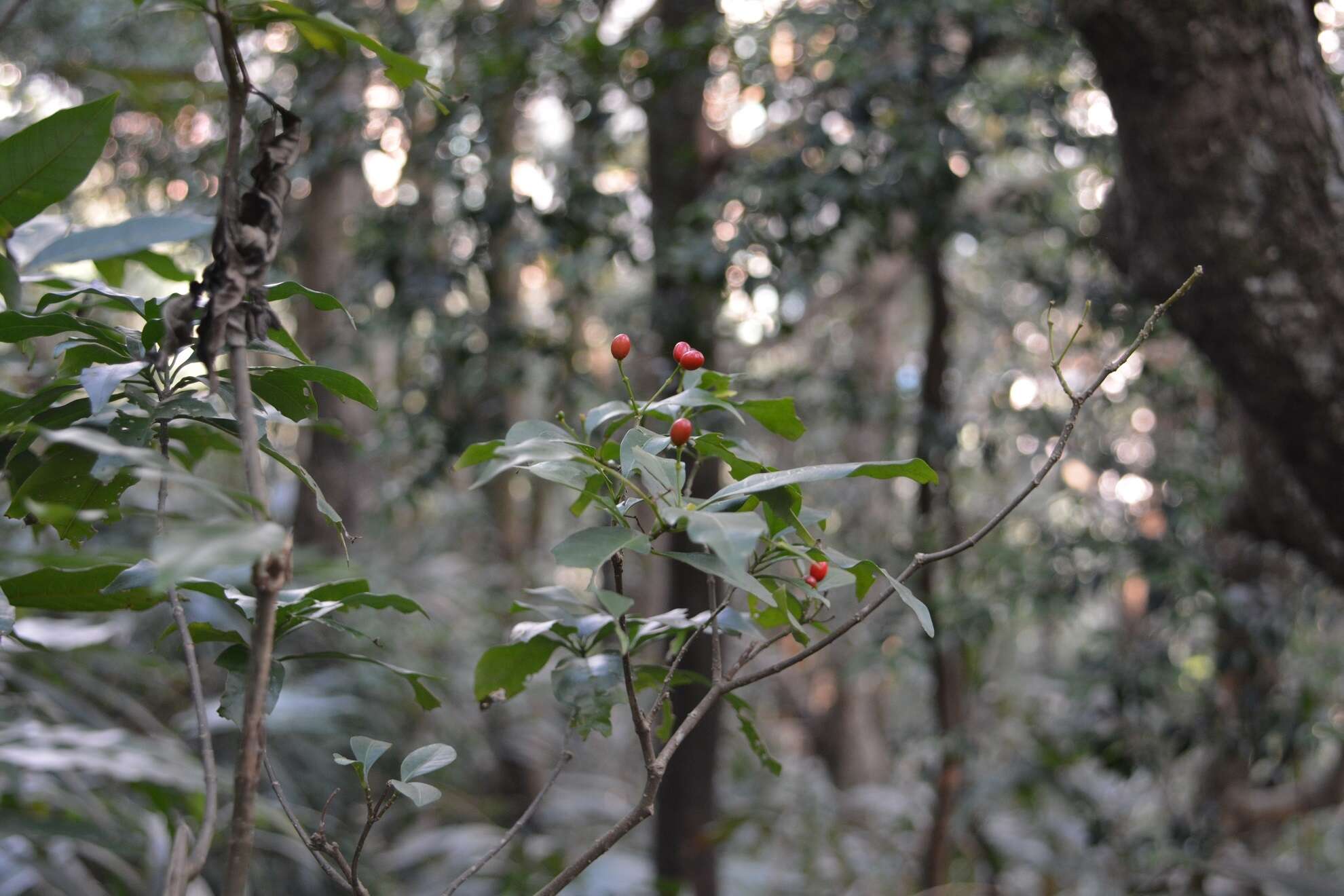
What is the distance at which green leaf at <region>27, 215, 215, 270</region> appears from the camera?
517 mm

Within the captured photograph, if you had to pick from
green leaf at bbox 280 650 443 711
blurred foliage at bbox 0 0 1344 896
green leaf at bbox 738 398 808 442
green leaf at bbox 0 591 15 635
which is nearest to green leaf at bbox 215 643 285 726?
green leaf at bbox 280 650 443 711

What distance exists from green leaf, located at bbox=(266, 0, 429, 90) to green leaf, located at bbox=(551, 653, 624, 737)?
0.37 m

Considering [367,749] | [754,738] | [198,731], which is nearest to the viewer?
[198,731]

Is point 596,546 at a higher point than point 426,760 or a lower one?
higher

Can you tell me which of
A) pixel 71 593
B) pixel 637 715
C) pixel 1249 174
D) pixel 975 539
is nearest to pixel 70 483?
pixel 71 593

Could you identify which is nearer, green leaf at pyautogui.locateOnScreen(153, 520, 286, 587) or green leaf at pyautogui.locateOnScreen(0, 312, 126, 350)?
green leaf at pyautogui.locateOnScreen(153, 520, 286, 587)

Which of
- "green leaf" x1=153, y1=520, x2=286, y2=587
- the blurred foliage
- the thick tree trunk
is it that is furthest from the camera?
the blurred foliage

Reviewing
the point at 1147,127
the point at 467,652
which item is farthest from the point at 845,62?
the point at 467,652

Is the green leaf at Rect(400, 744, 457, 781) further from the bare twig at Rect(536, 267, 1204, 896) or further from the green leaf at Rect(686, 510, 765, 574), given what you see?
the green leaf at Rect(686, 510, 765, 574)

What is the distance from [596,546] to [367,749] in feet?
0.69

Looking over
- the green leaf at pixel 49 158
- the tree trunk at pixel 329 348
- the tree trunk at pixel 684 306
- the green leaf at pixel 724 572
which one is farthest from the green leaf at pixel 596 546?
the tree trunk at pixel 329 348

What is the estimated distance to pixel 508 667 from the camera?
2.31 ft

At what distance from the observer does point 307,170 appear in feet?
8.54

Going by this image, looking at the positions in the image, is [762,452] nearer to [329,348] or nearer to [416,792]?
[329,348]
